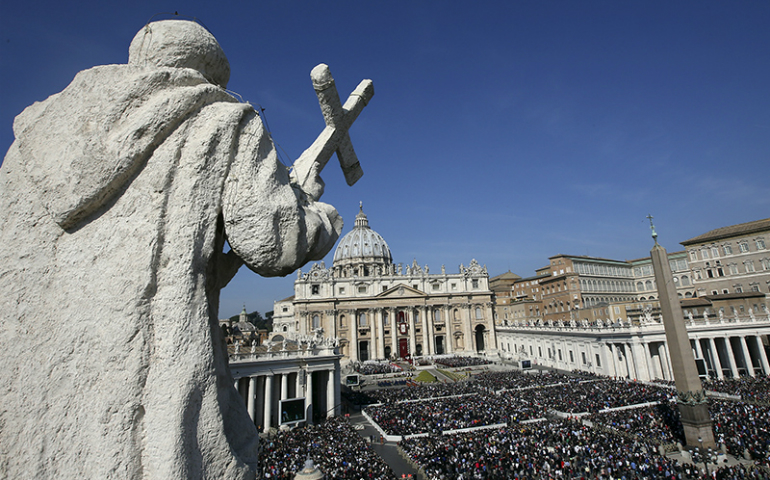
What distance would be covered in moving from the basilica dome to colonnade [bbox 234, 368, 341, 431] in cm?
5974

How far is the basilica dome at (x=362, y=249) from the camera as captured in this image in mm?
88500

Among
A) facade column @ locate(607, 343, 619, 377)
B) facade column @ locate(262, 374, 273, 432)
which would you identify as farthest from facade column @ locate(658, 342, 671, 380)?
facade column @ locate(262, 374, 273, 432)

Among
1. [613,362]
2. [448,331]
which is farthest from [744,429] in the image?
[448,331]

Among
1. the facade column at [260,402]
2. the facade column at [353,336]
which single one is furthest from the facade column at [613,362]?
the facade column at [353,336]

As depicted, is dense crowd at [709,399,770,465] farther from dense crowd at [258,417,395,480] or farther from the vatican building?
the vatican building

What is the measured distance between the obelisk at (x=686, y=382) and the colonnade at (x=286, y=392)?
18.3 meters

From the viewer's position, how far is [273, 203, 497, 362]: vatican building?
62.4 metres

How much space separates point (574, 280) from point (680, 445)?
43374 mm

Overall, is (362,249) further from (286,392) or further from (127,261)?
(127,261)

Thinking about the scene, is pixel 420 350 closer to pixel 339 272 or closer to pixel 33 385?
pixel 339 272

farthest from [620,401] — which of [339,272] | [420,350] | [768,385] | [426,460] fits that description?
[339,272]

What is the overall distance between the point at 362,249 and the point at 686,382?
76.2m

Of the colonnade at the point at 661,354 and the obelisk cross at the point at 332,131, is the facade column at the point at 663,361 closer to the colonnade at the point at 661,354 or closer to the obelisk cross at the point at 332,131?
the colonnade at the point at 661,354

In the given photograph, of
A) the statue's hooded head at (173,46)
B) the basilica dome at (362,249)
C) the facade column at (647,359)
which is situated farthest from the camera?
the basilica dome at (362,249)
